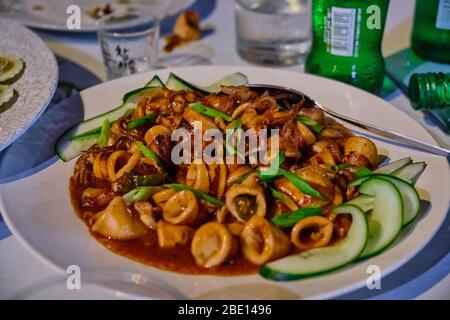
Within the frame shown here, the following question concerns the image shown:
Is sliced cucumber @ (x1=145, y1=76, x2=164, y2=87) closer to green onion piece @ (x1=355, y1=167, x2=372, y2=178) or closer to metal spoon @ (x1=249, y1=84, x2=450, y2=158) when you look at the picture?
metal spoon @ (x1=249, y1=84, x2=450, y2=158)

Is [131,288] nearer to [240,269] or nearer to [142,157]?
[240,269]

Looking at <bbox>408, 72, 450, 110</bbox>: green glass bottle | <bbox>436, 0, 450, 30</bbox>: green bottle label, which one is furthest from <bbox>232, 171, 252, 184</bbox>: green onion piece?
<bbox>436, 0, 450, 30</bbox>: green bottle label

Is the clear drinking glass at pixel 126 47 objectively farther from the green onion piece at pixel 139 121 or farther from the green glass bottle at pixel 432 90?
the green glass bottle at pixel 432 90

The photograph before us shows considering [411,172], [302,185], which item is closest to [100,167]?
[302,185]

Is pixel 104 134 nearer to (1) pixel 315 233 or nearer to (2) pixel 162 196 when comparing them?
(2) pixel 162 196
